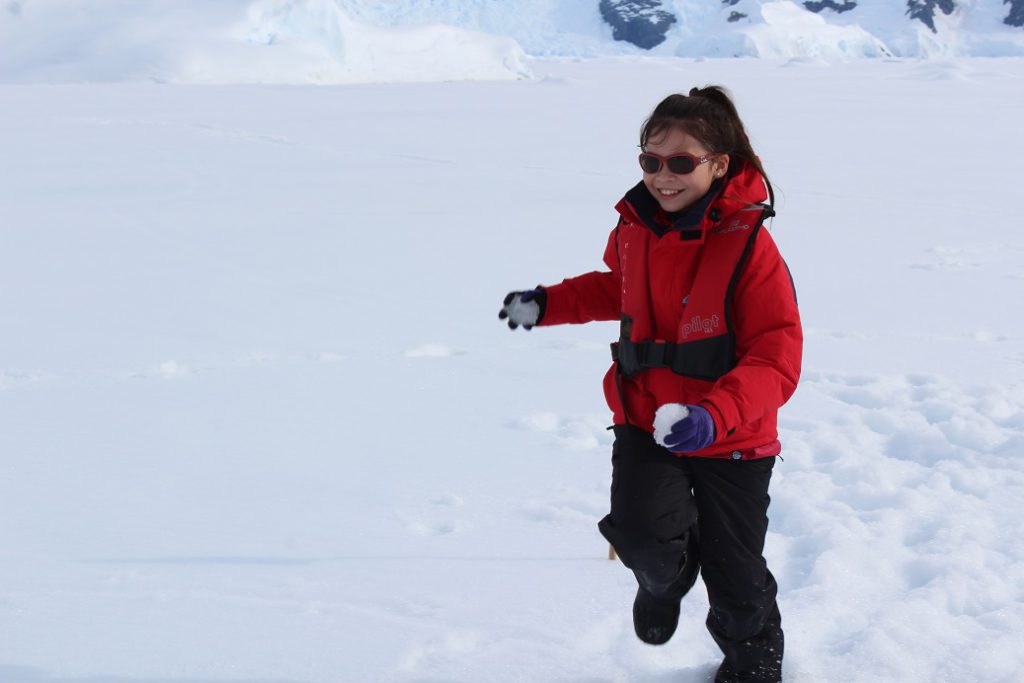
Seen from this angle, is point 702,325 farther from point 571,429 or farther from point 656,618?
point 571,429

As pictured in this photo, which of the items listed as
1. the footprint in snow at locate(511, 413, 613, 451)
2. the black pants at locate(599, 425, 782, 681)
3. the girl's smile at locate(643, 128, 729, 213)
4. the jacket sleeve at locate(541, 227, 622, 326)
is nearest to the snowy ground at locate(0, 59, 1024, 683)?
the footprint in snow at locate(511, 413, 613, 451)

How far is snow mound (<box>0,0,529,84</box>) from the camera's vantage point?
27.4 metres

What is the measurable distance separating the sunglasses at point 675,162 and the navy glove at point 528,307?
399mm

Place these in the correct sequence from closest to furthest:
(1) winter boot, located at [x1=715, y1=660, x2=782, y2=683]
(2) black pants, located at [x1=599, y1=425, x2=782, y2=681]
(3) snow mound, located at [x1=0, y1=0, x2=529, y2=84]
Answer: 1. (2) black pants, located at [x1=599, y1=425, x2=782, y2=681]
2. (1) winter boot, located at [x1=715, y1=660, x2=782, y2=683]
3. (3) snow mound, located at [x1=0, y1=0, x2=529, y2=84]

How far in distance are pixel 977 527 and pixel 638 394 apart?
54.3 inches

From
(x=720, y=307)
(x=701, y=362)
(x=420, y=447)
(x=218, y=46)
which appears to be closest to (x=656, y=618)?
(x=701, y=362)

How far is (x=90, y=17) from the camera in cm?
3025

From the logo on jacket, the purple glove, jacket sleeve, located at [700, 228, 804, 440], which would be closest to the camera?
the purple glove

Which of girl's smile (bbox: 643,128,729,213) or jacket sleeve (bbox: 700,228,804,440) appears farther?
girl's smile (bbox: 643,128,729,213)

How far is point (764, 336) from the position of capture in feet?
6.07

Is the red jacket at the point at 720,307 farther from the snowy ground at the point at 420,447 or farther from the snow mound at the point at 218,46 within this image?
the snow mound at the point at 218,46

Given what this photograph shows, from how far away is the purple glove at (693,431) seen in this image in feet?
5.54

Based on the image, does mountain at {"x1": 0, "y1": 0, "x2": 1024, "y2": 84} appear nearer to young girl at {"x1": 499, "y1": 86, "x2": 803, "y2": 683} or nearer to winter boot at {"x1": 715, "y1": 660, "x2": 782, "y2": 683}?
young girl at {"x1": 499, "y1": 86, "x2": 803, "y2": 683}

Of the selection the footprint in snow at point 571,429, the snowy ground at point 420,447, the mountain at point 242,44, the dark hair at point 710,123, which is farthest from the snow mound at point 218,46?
the dark hair at point 710,123
